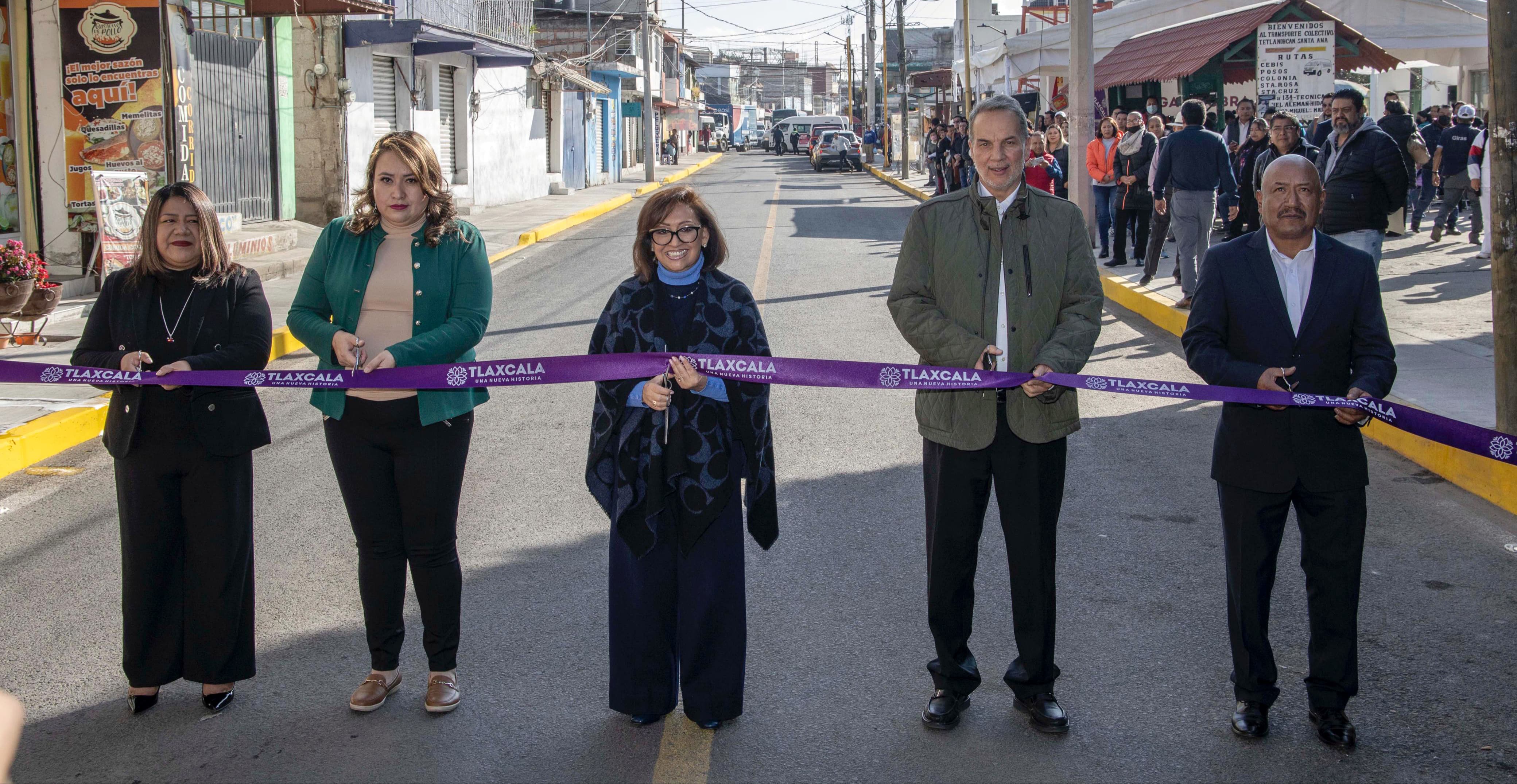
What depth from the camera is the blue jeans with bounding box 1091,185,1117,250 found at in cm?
1565

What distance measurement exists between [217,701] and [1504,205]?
21.0 ft

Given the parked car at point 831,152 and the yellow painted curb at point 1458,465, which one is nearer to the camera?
the yellow painted curb at point 1458,465

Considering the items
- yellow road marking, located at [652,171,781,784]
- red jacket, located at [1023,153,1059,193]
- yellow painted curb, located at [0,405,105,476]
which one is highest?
red jacket, located at [1023,153,1059,193]

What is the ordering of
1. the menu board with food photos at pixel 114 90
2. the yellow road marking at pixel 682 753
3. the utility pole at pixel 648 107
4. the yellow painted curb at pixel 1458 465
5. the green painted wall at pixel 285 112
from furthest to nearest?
the utility pole at pixel 648 107 → the green painted wall at pixel 285 112 → the menu board with food photos at pixel 114 90 → the yellow painted curb at pixel 1458 465 → the yellow road marking at pixel 682 753

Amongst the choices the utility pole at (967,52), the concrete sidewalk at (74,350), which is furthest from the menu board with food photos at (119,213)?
the utility pole at (967,52)

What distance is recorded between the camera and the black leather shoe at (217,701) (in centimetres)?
418

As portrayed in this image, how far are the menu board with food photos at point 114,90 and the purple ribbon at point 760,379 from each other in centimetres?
952

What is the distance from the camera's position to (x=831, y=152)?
50.6m

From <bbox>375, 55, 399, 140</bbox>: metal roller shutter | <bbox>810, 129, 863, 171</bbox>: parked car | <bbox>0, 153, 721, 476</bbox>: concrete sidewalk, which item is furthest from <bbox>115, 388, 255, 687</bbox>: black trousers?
<bbox>810, 129, 863, 171</bbox>: parked car

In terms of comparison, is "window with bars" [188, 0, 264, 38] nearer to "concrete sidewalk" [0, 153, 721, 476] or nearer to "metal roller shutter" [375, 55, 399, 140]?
"concrete sidewalk" [0, 153, 721, 476]

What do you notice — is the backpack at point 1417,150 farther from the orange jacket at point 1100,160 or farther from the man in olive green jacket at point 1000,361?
the man in olive green jacket at point 1000,361

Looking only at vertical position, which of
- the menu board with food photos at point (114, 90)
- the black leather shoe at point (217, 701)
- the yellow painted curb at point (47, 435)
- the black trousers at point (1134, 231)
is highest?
the menu board with food photos at point (114, 90)

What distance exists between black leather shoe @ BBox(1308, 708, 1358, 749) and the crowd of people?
Result: 3878mm

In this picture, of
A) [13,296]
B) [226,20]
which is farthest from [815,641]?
[226,20]
